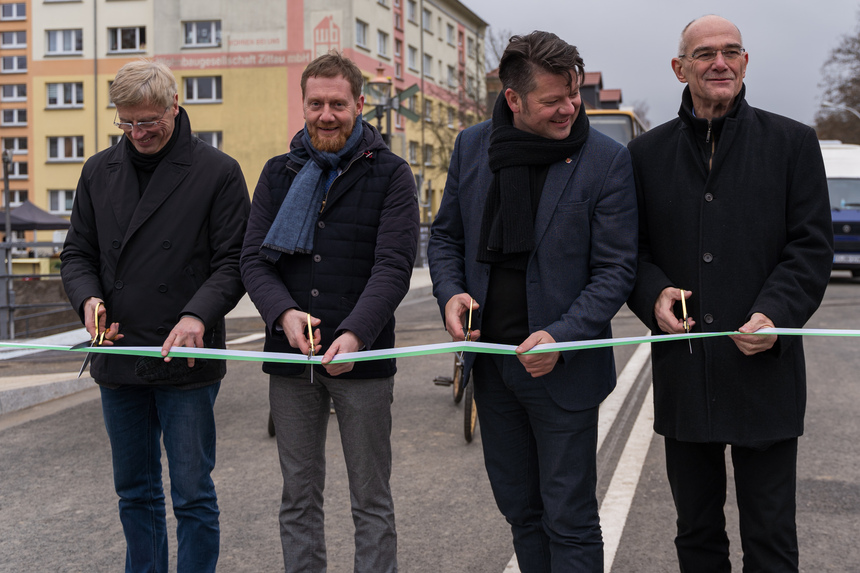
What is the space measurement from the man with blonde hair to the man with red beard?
0.22 meters

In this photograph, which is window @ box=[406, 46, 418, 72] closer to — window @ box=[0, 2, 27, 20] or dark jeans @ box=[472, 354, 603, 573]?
window @ box=[0, 2, 27, 20]

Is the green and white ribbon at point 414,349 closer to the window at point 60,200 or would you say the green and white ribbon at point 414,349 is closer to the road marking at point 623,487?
the road marking at point 623,487

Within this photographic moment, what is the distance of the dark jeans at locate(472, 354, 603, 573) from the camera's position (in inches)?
114

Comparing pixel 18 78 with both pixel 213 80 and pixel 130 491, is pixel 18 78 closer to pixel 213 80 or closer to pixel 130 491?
pixel 213 80

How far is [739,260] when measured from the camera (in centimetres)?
293

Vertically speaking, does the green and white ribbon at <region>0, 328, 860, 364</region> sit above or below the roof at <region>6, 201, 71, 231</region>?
below

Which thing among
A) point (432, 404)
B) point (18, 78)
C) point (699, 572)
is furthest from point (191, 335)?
point (18, 78)

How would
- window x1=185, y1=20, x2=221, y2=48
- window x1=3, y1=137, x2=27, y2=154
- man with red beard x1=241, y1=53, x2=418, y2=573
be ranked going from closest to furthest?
1. man with red beard x1=241, y1=53, x2=418, y2=573
2. window x1=185, y1=20, x2=221, y2=48
3. window x1=3, y1=137, x2=27, y2=154

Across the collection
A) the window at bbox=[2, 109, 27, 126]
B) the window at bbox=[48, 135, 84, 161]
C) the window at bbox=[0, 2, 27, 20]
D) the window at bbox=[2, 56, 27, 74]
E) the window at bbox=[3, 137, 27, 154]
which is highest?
the window at bbox=[0, 2, 27, 20]

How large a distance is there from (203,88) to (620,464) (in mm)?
43987

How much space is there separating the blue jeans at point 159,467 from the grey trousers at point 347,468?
333 millimetres

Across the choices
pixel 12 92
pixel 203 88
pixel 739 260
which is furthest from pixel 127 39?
pixel 739 260

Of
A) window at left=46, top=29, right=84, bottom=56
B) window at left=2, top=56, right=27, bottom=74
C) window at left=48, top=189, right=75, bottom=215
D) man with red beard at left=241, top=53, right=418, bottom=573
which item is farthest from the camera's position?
window at left=2, top=56, right=27, bottom=74

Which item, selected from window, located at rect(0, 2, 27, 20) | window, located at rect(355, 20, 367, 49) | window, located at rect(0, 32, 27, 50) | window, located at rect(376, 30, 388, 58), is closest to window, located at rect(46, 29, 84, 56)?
window, located at rect(355, 20, 367, 49)
